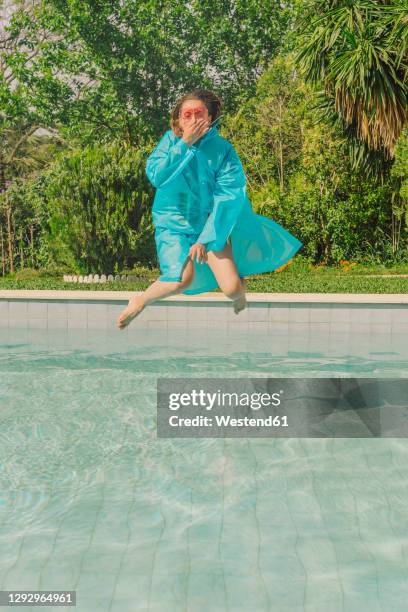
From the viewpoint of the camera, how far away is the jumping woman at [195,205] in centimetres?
348

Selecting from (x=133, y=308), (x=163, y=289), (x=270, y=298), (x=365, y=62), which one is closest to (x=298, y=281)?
(x=270, y=298)

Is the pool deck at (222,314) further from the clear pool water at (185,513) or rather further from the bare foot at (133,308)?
the bare foot at (133,308)

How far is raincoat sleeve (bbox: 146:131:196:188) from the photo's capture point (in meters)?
3.53

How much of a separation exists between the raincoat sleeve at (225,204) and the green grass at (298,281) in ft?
29.7

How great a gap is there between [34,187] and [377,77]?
881cm

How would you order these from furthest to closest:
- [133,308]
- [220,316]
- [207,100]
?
[220,316], [133,308], [207,100]

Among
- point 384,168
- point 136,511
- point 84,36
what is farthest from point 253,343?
point 84,36

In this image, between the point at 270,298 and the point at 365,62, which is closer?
the point at 270,298

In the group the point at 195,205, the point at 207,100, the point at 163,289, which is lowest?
the point at 163,289

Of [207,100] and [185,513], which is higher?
[207,100]

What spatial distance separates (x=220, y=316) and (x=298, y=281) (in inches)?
156

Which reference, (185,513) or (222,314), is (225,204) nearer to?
(185,513)

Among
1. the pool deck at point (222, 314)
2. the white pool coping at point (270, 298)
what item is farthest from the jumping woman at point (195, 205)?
the pool deck at point (222, 314)

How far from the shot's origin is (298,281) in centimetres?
1420
